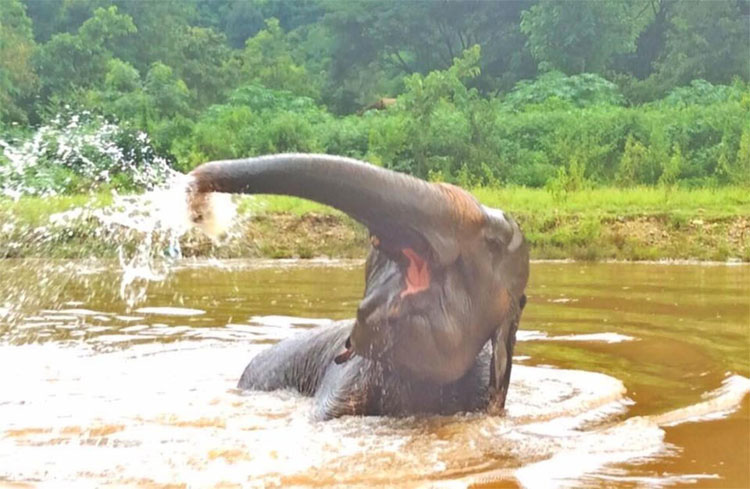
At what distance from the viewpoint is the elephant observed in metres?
3.21

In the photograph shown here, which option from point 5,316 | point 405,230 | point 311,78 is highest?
point 311,78

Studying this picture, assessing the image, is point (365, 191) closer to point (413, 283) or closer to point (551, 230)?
point (413, 283)

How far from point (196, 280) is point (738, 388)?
6463 mm

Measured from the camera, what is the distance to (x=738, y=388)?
4.57 m

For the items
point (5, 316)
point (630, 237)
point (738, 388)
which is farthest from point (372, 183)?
point (630, 237)

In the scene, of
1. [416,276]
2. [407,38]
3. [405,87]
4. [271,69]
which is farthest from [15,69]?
[416,276]

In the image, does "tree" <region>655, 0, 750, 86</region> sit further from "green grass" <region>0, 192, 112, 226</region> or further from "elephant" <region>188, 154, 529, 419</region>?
"elephant" <region>188, 154, 529, 419</region>

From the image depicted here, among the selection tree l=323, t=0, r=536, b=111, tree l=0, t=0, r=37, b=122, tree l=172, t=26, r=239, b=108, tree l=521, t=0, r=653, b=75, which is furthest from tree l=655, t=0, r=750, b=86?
tree l=0, t=0, r=37, b=122

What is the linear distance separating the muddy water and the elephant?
12cm

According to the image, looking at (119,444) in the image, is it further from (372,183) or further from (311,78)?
(311,78)

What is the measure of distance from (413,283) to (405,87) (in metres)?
32.9

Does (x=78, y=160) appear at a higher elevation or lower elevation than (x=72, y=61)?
lower

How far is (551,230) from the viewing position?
44.1 feet

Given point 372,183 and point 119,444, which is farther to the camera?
point 119,444
